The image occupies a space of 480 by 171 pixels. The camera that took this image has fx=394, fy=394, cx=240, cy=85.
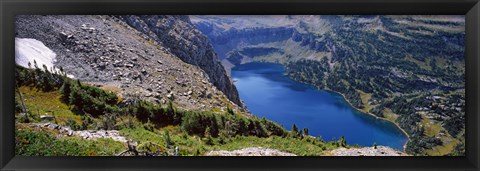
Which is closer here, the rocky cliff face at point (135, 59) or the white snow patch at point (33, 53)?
the white snow patch at point (33, 53)

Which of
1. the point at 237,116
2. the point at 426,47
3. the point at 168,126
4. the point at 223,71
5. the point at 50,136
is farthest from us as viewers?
the point at 223,71

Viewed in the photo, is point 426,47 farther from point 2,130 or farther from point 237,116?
point 2,130

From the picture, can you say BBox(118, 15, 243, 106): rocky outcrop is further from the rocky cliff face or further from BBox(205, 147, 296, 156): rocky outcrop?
BBox(205, 147, 296, 156): rocky outcrop

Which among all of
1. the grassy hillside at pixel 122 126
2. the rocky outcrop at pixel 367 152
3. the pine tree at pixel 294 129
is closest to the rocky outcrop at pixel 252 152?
the grassy hillside at pixel 122 126

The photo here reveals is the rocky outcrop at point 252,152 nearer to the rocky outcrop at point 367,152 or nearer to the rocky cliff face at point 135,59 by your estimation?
the rocky outcrop at point 367,152

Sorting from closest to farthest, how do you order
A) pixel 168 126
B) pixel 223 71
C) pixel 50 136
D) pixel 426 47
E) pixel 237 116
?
pixel 50 136
pixel 168 126
pixel 237 116
pixel 426 47
pixel 223 71

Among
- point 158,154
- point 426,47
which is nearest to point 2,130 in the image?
point 158,154

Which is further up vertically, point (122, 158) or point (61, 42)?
point (61, 42)
